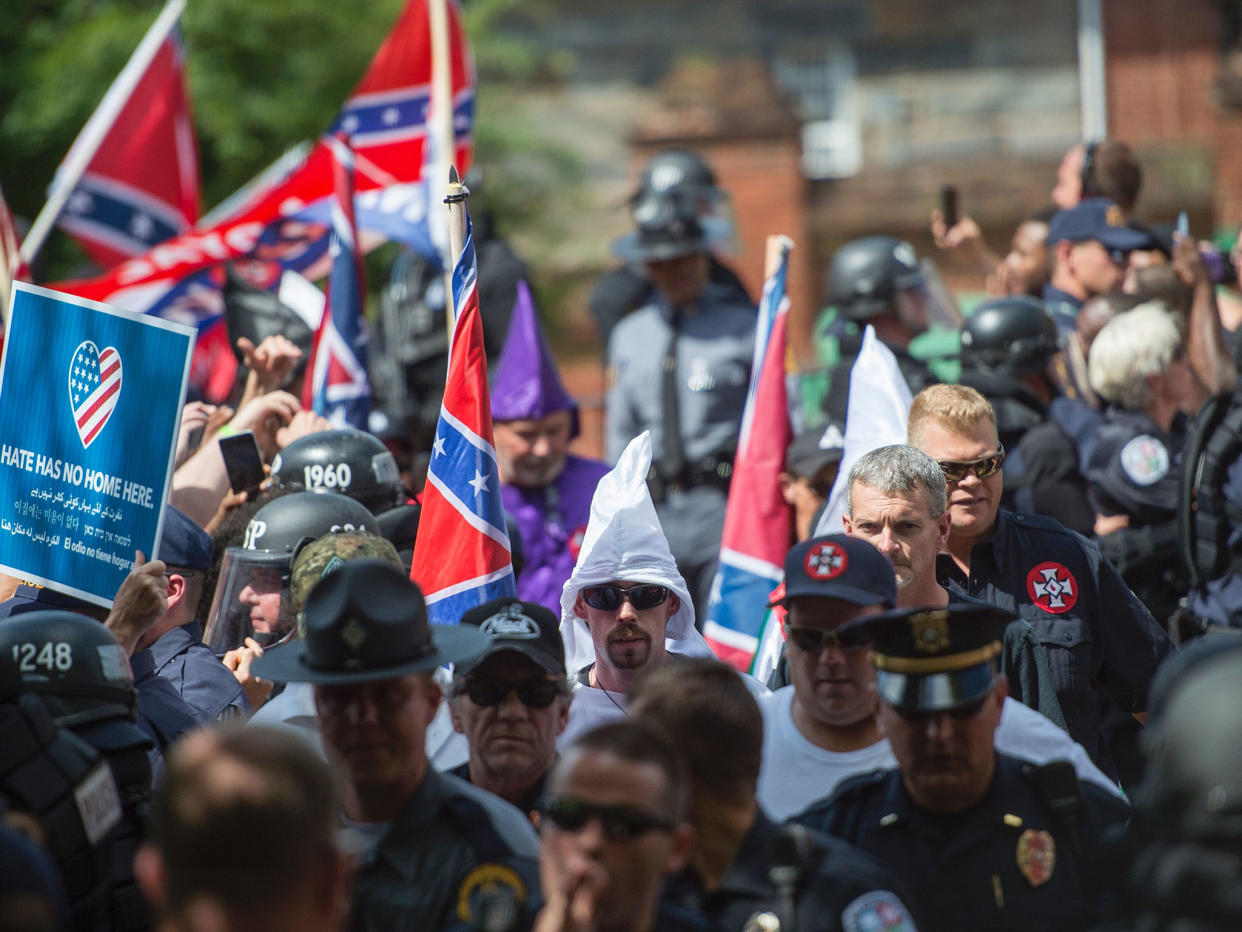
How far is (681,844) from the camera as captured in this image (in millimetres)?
3492

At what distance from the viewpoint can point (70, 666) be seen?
13.8ft

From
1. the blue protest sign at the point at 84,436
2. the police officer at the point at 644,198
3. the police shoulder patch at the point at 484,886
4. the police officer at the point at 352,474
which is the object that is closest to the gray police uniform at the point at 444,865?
the police shoulder patch at the point at 484,886

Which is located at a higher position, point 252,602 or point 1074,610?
point 252,602

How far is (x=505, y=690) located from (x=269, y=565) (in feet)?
5.08

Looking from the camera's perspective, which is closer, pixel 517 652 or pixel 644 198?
pixel 517 652

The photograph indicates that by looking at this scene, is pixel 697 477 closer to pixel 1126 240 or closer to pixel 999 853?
pixel 1126 240

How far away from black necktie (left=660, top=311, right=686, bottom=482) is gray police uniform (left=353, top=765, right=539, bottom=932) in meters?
5.03

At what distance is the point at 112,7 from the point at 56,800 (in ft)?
39.6

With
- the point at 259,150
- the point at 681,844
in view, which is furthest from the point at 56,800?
the point at 259,150

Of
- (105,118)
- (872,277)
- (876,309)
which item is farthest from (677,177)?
(105,118)

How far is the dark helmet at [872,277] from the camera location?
855 centimetres

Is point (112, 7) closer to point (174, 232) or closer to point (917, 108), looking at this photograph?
point (174, 232)

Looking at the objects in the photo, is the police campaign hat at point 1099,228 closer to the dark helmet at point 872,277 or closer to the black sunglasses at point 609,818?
the dark helmet at point 872,277

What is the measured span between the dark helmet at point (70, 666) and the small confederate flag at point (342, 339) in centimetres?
416
